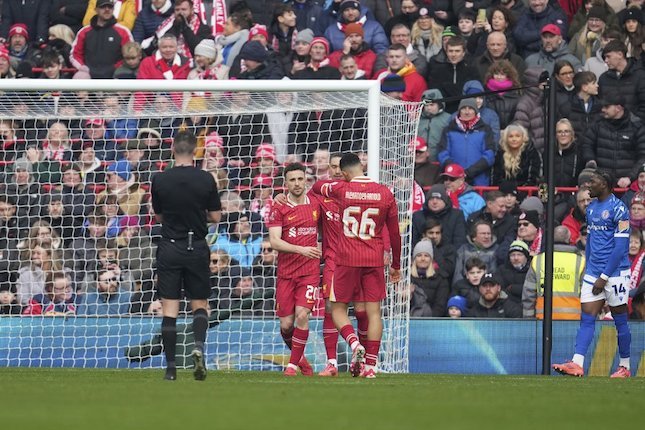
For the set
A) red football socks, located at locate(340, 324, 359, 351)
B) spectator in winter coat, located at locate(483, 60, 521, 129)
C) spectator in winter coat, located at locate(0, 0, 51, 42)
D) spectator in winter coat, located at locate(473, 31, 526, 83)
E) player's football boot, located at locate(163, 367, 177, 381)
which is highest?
spectator in winter coat, located at locate(0, 0, 51, 42)

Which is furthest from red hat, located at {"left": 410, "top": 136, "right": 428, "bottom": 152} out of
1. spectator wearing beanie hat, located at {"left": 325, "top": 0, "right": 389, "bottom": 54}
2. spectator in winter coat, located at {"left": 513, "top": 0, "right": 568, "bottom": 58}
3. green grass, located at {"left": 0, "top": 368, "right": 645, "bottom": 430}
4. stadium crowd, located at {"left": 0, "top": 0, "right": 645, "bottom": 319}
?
green grass, located at {"left": 0, "top": 368, "right": 645, "bottom": 430}

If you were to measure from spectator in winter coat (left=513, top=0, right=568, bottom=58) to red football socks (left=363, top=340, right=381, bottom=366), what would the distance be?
Result: 26.0ft

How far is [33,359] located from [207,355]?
201 cm

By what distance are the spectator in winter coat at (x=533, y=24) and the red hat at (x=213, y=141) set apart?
4.85m

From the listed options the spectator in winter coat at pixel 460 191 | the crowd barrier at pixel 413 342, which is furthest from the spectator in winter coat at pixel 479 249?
the crowd barrier at pixel 413 342

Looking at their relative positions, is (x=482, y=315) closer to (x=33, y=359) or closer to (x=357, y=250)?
(x=357, y=250)

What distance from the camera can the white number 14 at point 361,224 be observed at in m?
13.0

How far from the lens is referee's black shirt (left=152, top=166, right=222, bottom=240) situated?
1185 cm

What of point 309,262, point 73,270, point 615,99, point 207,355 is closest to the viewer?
point 309,262

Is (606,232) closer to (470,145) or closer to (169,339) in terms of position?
(470,145)

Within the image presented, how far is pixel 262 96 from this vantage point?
1628 centimetres

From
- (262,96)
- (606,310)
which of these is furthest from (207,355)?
(606,310)

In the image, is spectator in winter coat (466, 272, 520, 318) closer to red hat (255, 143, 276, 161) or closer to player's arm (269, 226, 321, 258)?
red hat (255, 143, 276, 161)

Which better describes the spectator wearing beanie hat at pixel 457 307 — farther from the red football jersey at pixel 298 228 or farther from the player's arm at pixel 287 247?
the player's arm at pixel 287 247
